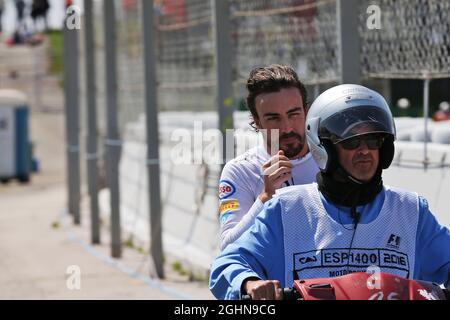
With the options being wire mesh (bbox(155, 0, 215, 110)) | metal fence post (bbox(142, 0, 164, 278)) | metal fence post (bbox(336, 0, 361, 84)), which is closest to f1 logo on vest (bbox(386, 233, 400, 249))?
metal fence post (bbox(336, 0, 361, 84))

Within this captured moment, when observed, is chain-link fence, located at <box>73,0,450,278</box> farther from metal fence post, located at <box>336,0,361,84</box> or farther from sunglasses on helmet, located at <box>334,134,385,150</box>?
sunglasses on helmet, located at <box>334,134,385,150</box>

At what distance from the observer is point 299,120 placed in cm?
486

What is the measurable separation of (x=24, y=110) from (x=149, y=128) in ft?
56.2

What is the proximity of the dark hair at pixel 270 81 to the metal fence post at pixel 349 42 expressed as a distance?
7.61 feet

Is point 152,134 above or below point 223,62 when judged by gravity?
below

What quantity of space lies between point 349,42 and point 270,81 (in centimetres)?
251

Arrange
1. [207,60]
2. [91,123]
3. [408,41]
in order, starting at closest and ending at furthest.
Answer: [408,41]
[207,60]
[91,123]

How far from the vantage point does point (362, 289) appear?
3.35 metres

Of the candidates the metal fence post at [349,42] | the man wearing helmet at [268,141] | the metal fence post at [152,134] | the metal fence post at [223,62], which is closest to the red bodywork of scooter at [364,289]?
the man wearing helmet at [268,141]

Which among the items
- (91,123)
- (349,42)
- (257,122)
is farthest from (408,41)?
(91,123)

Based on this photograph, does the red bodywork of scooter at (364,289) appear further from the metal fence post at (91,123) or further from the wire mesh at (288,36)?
the metal fence post at (91,123)

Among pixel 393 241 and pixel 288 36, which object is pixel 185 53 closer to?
pixel 288 36

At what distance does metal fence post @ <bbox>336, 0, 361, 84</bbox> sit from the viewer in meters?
7.24

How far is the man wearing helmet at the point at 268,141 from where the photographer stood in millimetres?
4852
